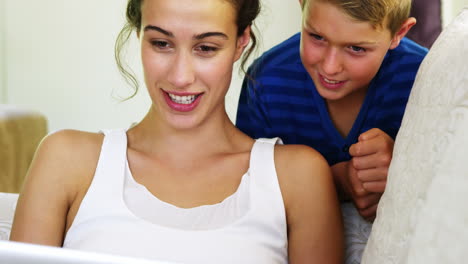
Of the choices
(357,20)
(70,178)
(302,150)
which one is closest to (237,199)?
(302,150)

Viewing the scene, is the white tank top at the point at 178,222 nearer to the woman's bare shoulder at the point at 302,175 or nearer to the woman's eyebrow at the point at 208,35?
the woman's bare shoulder at the point at 302,175

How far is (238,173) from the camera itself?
1349 millimetres

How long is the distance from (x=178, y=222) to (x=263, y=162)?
0.23 meters

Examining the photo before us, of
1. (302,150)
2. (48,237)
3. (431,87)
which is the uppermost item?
(431,87)

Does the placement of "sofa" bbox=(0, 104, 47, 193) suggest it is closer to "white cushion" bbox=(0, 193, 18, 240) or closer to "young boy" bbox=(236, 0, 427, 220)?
"white cushion" bbox=(0, 193, 18, 240)

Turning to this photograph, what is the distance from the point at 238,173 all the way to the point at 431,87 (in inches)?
21.4

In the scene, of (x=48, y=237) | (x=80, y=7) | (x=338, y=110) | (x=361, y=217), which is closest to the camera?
(x=48, y=237)

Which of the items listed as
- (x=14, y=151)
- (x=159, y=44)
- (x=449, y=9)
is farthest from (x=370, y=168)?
(x=14, y=151)

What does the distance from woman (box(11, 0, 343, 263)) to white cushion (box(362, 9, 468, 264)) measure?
0.33 m

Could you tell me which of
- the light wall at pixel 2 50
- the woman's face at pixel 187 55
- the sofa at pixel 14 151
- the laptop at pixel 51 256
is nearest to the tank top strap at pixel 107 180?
the woman's face at pixel 187 55

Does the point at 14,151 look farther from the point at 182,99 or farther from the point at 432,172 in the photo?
the point at 432,172

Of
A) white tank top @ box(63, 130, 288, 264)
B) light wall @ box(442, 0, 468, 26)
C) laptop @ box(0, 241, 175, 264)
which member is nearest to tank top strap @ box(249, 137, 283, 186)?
white tank top @ box(63, 130, 288, 264)

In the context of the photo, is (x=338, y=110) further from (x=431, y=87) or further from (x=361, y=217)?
(x=431, y=87)

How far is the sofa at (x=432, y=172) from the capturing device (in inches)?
26.4
